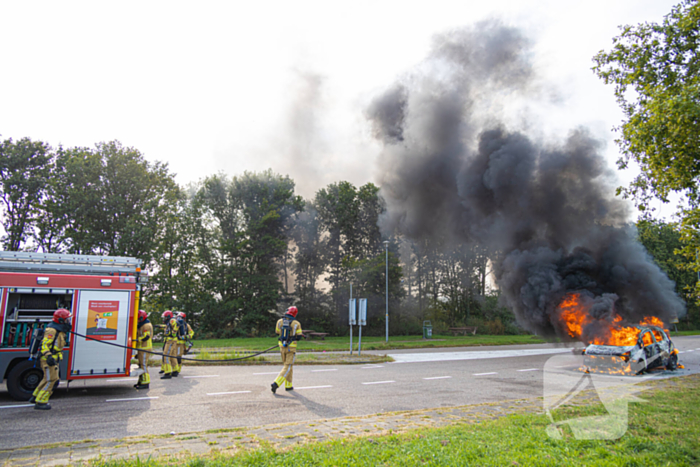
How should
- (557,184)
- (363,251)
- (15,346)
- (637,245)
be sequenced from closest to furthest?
(15,346) → (637,245) → (557,184) → (363,251)

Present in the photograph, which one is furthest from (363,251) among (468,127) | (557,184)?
(557,184)

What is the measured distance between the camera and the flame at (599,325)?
43.0 ft

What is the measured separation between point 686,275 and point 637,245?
131ft

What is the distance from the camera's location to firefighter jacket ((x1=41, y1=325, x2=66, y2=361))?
24.1 ft

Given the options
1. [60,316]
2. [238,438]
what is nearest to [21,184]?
[60,316]

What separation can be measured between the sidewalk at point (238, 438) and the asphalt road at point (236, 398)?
46 cm

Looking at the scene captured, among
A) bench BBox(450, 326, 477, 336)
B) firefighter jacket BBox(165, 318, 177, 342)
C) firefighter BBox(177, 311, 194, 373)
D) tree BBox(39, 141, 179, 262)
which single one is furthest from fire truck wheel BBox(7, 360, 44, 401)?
bench BBox(450, 326, 477, 336)

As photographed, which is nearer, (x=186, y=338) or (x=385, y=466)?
(x=385, y=466)

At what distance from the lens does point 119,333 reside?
897 cm

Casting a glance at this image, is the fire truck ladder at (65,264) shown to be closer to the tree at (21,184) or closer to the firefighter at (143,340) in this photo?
the firefighter at (143,340)

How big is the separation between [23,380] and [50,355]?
1.52 m

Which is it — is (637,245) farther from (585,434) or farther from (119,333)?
(119,333)

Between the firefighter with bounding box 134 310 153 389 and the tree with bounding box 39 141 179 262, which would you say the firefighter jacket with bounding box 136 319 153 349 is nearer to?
the firefighter with bounding box 134 310 153 389

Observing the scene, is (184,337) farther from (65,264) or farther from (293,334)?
(293,334)
